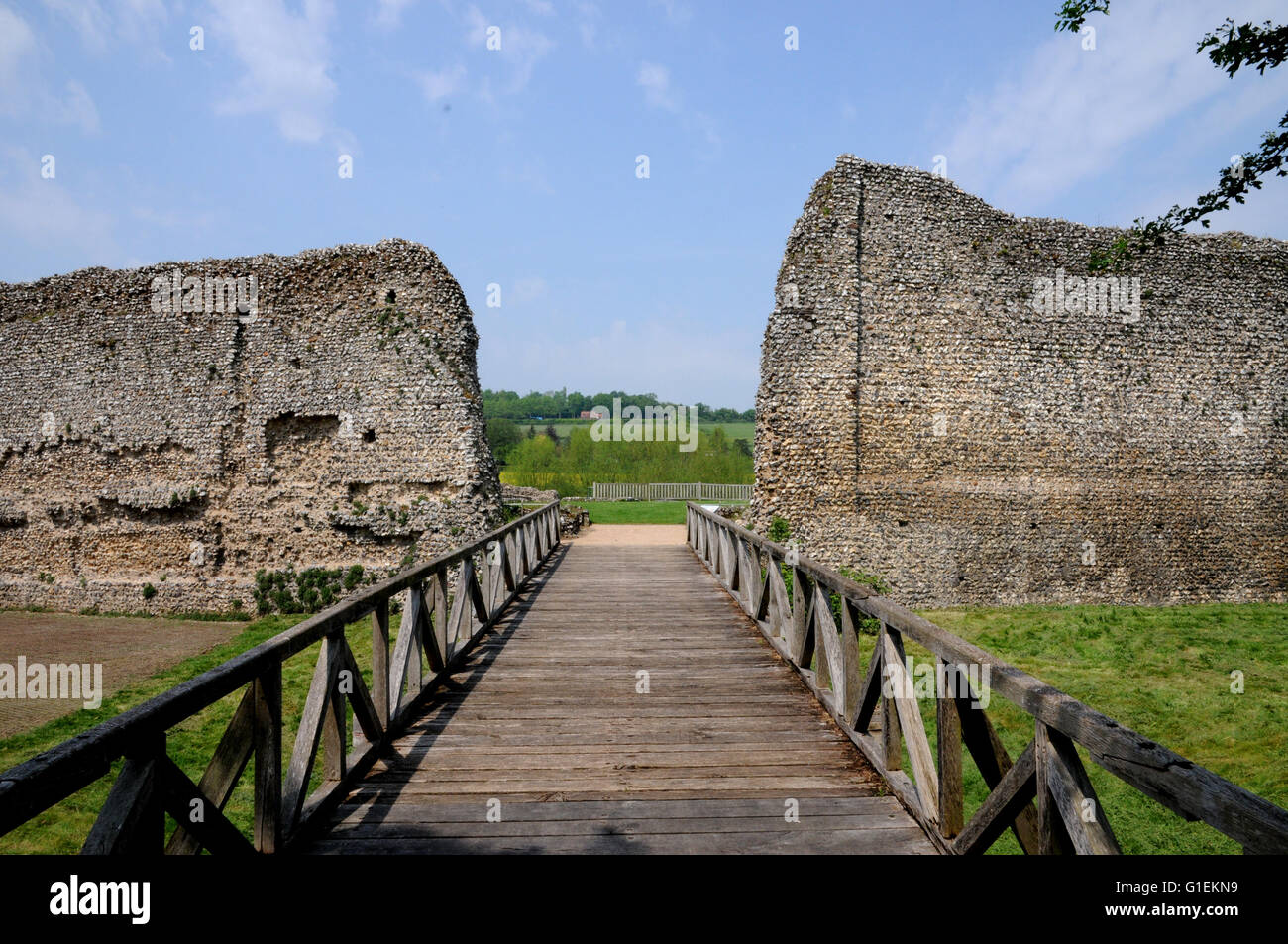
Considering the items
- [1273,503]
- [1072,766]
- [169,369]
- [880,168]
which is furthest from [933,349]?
[169,369]

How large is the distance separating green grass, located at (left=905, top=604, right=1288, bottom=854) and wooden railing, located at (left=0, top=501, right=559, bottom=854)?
13.2 feet

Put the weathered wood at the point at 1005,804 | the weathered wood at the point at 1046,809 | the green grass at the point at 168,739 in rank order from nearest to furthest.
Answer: the weathered wood at the point at 1046,809 → the weathered wood at the point at 1005,804 → the green grass at the point at 168,739

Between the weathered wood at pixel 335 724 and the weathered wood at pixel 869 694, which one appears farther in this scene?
the weathered wood at pixel 869 694

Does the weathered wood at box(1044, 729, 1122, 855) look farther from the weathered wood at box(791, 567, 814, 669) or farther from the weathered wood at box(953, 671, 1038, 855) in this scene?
the weathered wood at box(791, 567, 814, 669)

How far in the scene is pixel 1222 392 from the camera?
555 inches

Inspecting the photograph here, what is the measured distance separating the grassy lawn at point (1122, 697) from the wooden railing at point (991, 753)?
2.48 m

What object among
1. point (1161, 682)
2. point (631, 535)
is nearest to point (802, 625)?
point (1161, 682)

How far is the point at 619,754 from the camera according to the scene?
3.88m

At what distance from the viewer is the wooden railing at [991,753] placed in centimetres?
171

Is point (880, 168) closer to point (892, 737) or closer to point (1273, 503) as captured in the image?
point (1273, 503)

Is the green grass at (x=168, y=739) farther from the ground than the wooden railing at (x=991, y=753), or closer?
closer

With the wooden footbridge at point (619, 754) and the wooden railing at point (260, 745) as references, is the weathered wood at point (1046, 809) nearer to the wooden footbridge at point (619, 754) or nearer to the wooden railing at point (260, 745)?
the wooden footbridge at point (619, 754)

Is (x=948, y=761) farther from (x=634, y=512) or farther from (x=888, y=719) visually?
(x=634, y=512)

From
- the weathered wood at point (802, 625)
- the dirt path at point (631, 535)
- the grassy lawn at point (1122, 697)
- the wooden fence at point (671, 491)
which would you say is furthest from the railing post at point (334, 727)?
the wooden fence at point (671, 491)
